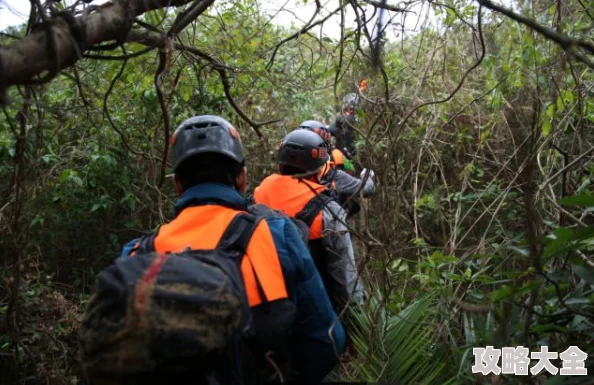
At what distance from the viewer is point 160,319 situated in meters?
1.49

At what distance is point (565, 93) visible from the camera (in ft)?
11.7

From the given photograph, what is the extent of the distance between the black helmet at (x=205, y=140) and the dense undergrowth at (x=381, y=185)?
0.37m

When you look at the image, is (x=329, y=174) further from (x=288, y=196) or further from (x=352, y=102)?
(x=288, y=196)

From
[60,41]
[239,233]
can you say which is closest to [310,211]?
[239,233]

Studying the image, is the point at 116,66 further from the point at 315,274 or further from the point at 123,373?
the point at 123,373

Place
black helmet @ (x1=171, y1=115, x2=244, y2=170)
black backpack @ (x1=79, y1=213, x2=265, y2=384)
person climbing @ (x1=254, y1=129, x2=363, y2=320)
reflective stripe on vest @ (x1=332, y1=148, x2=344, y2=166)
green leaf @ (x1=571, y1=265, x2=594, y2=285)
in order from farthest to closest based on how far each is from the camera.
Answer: reflective stripe on vest @ (x1=332, y1=148, x2=344, y2=166), person climbing @ (x1=254, y1=129, x2=363, y2=320), green leaf @ (x1=571, y1=265, x2=594, y2=285), black helmet @ (x1=171, y1=115, x2=244, y2=170), black backpack @ (x1=79, y1=213, x2=265, y2=384)

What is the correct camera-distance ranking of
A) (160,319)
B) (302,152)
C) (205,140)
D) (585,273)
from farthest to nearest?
(302,152) → (585,273) → (205,140) → (160,319)

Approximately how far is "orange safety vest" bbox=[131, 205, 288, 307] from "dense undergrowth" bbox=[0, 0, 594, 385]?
0.48 metres

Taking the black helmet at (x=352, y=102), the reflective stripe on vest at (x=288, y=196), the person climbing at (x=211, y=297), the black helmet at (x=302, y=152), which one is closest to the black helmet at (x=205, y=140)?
the person climbing at (x=211, y=297)

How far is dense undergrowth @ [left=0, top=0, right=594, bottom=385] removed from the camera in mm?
2779

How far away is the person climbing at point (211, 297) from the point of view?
1498 mm

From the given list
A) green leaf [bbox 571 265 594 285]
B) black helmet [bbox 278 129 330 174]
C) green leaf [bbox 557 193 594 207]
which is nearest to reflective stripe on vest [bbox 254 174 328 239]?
black helmet [bbox 278 129 330 174]

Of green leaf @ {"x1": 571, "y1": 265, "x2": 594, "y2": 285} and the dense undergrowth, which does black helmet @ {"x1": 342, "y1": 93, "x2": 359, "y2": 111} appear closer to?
the dense undergrowth

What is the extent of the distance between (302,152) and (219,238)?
2.05m
